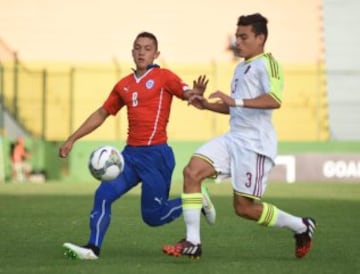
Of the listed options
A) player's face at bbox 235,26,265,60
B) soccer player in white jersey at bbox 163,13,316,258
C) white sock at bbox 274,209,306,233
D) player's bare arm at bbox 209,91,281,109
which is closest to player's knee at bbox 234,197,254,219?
soccer player in white jersey at bbox 163,13,316,258

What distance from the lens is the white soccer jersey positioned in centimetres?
932

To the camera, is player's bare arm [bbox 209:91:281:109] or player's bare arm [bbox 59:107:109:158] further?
player's bare arm [bbox 59:107:109:158]

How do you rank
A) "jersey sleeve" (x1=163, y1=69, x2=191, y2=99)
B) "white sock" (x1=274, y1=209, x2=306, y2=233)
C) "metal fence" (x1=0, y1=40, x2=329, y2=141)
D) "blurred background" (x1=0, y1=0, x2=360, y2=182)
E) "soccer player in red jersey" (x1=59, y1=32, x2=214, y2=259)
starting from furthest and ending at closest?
"metal fence" (x1=0, y1=40, x2=329, y2=141)
"blurred background" (x1=0, y1=0, x2=360, y2=182)
"jersey sleeve" (x1=163, y1=69, x2=191, y2=99)
"soccer player in red jersey" (x1=59, y1=32, x2=214, y2=259)
"white sock" (x1=274, y1=209, x2=306, y2=233)

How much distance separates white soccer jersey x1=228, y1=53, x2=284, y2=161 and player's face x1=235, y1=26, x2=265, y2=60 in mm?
53

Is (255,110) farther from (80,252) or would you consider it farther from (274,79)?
(80,252)

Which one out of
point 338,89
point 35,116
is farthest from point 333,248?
point 338,89

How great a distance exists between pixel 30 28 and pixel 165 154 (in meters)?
29.7

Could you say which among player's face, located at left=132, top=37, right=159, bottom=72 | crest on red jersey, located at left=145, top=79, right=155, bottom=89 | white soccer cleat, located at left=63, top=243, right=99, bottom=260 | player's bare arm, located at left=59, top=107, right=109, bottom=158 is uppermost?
player's face, located at left=132, top=37, right=159, bottom=72

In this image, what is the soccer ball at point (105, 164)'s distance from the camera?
31.1 ft

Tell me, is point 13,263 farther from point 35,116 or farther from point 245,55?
point 35,116

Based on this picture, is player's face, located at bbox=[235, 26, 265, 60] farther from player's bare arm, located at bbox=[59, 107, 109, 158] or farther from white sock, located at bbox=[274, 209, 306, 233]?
player's bare arm, located at bbox=[59, 107, 109, 158]

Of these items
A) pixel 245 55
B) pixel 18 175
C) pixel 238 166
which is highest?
pixel 245 55

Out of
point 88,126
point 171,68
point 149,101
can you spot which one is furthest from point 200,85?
point 171,68

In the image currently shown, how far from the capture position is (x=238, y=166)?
939 centimetres
